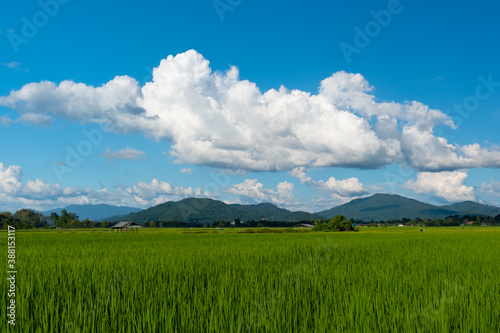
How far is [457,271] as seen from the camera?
8.54 meters

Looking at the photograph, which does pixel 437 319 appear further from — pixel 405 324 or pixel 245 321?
pixel 245 321

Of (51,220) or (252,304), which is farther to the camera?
(51,220)

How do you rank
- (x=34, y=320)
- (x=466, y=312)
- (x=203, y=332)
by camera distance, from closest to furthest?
1. (x=203, y=332)
2. (x=34, y=320)
3. (x=466, y=312)

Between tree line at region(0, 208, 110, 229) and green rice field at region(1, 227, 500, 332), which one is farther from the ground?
green rice field at region(1, 227, 500, 332)

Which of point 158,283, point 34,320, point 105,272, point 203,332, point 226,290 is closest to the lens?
point 203,332

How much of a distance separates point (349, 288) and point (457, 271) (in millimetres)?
4136

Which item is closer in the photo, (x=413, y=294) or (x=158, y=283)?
(x=413, y=294)

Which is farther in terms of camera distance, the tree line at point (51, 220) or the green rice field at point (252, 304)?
the tree line at point (51, 220)

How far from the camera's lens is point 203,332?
12.6 ft

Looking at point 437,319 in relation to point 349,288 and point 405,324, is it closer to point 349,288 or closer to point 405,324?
point 405,324

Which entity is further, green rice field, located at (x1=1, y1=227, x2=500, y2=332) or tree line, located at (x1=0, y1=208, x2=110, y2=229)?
tree line, located at (x1=0, y1=208, x2=110, y2=229)

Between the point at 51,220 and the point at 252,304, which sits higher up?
the point at 252,304

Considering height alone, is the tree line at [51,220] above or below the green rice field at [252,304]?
below

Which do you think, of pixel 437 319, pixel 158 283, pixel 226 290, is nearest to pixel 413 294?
pixel 437 319
